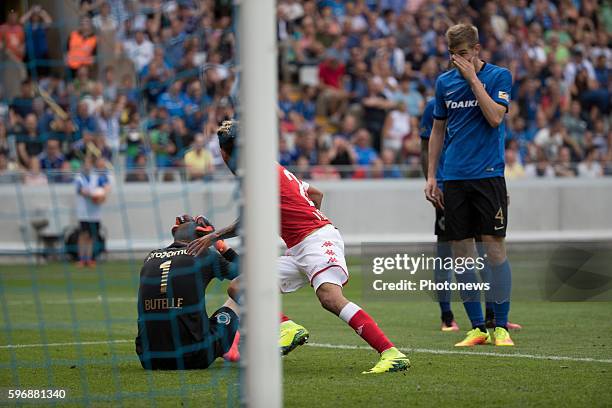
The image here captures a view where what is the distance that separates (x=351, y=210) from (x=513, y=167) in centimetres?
324

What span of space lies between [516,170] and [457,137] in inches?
499

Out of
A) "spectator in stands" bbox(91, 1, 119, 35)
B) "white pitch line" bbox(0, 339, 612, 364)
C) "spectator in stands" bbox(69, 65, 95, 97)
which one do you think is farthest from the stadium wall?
"white pitch line" bbox(0, 339, 612, 364)

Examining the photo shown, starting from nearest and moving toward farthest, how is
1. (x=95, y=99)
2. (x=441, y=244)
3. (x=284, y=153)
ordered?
(x=441, y=244) < (x=95, y=99) < (x=284, y=153)

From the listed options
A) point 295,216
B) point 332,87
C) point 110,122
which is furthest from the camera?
point 332,87

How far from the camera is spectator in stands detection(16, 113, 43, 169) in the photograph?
1551 cm

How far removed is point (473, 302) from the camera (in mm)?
8812

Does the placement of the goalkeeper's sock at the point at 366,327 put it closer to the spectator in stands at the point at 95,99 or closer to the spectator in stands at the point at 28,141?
the spectator in stands at the point at 95,99

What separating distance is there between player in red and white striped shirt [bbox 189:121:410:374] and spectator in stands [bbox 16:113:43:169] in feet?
26.3

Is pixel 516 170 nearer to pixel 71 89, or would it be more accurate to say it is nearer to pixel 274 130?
pixel 71 89

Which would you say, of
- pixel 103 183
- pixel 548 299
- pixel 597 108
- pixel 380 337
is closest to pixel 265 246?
pixel 380 337

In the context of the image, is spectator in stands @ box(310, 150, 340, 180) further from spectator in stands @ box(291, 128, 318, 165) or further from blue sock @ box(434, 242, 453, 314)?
blue sock @ box(434, 242, 453, 314)

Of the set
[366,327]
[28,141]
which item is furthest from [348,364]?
[28,141]

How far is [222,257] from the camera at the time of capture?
784 cm

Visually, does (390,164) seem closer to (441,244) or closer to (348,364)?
(441,244)
